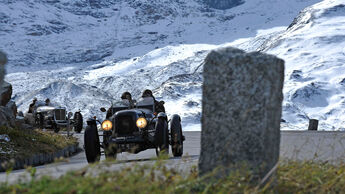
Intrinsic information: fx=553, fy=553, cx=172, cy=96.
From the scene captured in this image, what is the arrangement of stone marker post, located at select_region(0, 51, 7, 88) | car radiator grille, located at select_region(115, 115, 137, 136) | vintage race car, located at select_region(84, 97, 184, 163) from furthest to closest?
car radiator grille, located at select_region(115, 115, 137, 136) < vintage race car, located at select_region(84, 97, 184, 163) < stone marker post, located at select_region(0, 51, 7, 88)

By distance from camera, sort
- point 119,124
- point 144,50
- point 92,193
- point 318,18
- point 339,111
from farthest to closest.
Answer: point 144,50 → point 318,18 → point 339,111 → point 119,124 → point 92,193

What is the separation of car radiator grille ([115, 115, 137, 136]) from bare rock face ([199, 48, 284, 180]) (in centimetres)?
671

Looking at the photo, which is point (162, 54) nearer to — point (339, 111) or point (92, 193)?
point (339, 111)

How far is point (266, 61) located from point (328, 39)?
504 ft

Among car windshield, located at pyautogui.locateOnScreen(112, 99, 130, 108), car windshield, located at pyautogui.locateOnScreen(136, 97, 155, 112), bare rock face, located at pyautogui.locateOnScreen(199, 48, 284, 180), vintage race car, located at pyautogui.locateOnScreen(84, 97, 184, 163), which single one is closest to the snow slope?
car windshield, located at pyautogui.locateOnScreen(136, 97, 155, 112)

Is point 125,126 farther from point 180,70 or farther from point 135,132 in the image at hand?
point 180,70

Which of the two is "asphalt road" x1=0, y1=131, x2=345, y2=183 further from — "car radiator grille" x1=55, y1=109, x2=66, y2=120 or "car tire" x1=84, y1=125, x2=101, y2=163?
"car radiator grille" x1=55, y1=109, x2=66, y2=120

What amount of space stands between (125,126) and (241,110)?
22.9 feet

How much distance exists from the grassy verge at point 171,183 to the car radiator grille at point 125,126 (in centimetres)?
579

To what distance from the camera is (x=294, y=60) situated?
479 ft

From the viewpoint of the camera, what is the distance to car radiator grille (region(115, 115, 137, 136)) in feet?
38.9

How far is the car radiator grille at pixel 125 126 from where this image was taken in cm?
1184

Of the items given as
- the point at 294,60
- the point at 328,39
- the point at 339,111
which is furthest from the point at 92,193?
the point at 328,39

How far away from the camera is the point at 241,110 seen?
510 cm
